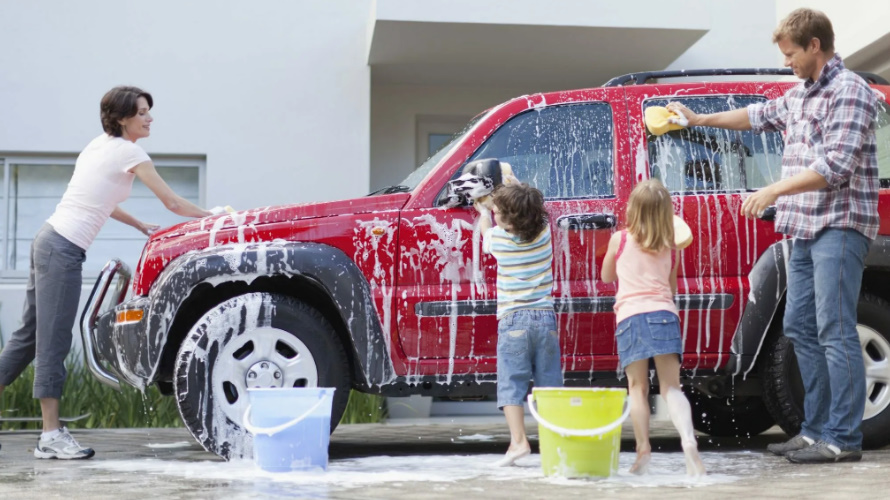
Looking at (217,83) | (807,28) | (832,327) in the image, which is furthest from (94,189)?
(217,83)

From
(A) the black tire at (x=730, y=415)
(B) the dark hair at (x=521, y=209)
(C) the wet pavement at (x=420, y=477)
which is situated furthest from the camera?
(A) the black tire at (x=730, y=415)

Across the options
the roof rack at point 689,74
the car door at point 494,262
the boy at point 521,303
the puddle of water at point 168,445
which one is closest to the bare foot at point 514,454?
the boy at point 521,303

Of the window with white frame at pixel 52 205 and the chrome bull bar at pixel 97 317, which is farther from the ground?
the window with white frame at pixel 52 205

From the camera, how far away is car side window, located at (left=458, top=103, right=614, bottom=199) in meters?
5.30

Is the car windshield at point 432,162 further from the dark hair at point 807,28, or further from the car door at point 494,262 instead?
the dark hair at point 807,28

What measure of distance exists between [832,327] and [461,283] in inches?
65.2

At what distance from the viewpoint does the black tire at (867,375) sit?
5.30 m

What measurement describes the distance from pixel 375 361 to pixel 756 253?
187 centimetres

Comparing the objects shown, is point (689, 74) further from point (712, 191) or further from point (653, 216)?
point (653, 216)

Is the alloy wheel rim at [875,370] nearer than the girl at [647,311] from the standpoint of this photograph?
No

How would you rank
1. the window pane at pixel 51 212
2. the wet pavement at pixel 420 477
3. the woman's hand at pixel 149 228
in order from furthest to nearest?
1. the window pane at pixel 51 212
2. the woman's hand at pixel 149 228
3. the wet pavement at pixel 420 477

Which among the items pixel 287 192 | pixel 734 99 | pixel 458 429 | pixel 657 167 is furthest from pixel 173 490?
pixel 287 192

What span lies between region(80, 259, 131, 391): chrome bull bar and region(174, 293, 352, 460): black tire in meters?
0.84

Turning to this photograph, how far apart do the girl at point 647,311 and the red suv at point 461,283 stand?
520mm
